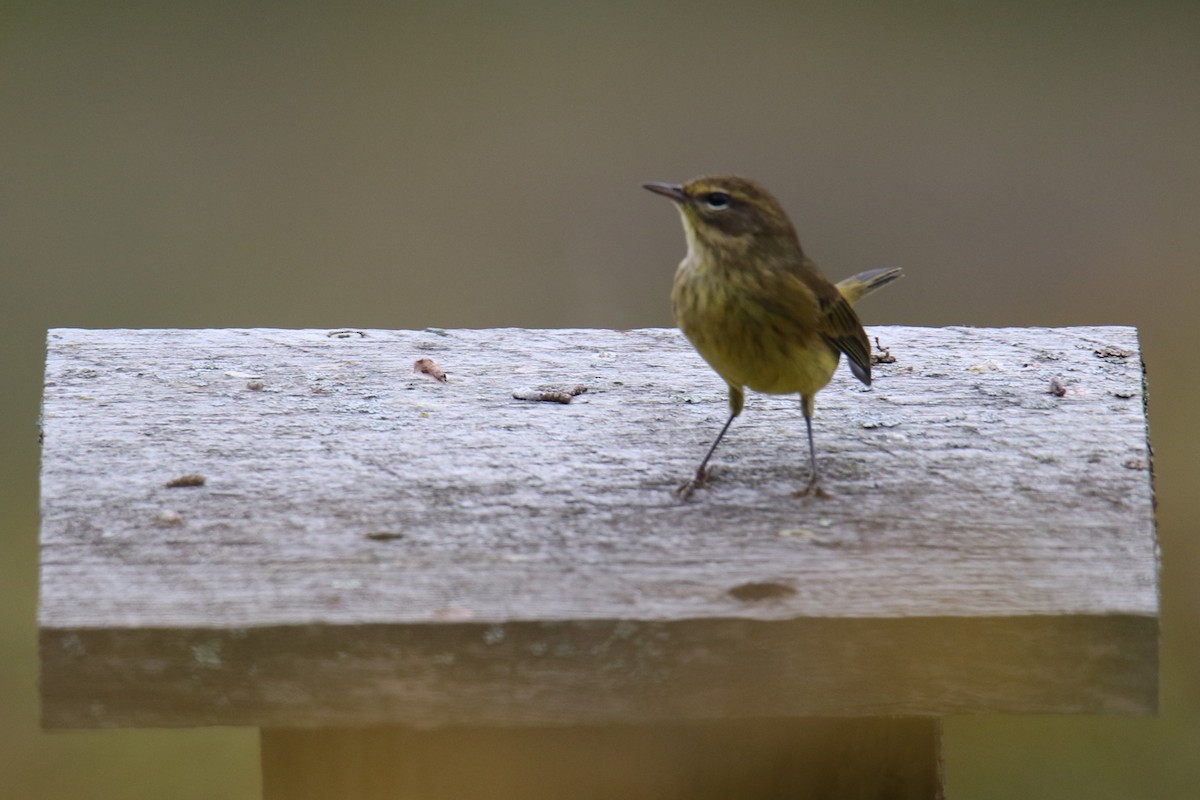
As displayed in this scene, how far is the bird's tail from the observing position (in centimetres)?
381

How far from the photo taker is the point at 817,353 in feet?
10.2

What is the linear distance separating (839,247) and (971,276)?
83 cm

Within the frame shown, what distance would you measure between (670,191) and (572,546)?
985 millimetres

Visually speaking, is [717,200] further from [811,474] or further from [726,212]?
[811,474]

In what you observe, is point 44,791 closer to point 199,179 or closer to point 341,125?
point 199,179

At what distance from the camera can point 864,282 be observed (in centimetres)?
384

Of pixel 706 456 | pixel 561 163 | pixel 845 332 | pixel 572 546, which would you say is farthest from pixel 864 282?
pixel 561 163

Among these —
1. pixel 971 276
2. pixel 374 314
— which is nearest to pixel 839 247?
pixel 971 276

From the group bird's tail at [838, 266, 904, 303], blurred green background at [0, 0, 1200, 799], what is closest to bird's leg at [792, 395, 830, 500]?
bird's tail at [838, 266, 904, 303]

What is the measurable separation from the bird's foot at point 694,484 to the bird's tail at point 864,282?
1118 millimetres

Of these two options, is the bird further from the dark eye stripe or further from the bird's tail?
the bird's tail

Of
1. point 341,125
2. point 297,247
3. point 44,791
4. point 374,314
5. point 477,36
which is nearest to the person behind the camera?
point 44,791

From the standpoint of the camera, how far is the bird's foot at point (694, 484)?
2.72 metres

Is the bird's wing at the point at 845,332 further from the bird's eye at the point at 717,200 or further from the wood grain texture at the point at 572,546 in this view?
the bird's eye at the point at 717,200
